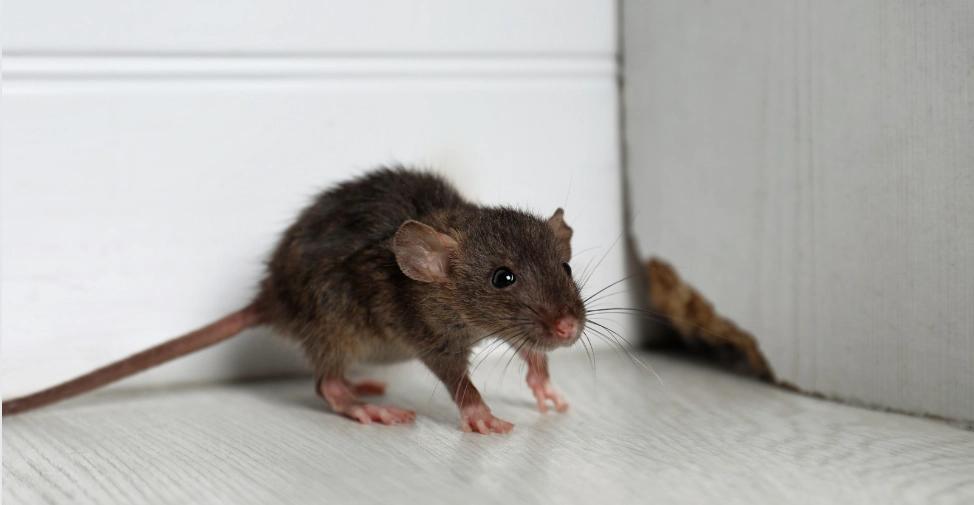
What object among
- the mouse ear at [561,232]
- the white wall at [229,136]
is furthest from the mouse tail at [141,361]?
the mouse ear at [561,232]

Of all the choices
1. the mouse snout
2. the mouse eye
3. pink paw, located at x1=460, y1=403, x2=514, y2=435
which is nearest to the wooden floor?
pink paw, located at x1=460, y1=403, x2=514, y2=435

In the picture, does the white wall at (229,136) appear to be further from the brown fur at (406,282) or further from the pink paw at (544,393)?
the pink paw at (544,393)

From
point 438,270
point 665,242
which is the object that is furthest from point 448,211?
point 665,242

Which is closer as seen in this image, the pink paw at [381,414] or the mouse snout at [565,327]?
the mouse snout at [565,327]

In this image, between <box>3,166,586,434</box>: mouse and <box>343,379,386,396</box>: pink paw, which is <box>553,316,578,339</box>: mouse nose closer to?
<box>3,166,586,434</box>: mouse

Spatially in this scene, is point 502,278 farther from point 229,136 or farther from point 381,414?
point 229,136

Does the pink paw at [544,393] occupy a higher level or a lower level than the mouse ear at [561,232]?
lower

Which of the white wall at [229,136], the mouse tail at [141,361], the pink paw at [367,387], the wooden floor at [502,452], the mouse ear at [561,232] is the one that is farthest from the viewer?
the pink paw at [367,387]

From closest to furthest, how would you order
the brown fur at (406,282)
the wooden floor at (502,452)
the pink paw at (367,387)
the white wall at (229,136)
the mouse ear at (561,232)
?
the wooden floor at (502,452) < the brown fur at (406,282) < the mouse ear at (561,232) < the white wall at (229,136) < the pink paw at (367,387)
